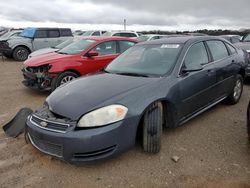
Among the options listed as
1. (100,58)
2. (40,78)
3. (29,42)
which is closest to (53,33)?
(29,42)

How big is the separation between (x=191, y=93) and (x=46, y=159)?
2288 millimetres

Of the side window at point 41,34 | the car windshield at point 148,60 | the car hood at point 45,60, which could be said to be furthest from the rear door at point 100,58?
the side window at point 41,34

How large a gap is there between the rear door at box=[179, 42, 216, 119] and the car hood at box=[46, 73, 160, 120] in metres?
0.59

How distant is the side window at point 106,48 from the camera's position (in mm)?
6930

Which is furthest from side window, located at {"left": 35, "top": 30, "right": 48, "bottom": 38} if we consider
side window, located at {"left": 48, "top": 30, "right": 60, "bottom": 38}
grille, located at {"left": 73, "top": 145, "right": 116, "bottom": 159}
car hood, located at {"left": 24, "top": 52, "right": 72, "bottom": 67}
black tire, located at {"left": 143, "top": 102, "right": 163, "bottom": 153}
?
grille, located at {"left": 73, "top": 145, "right": 116, "bottom": 159}

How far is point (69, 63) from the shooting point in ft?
20.9

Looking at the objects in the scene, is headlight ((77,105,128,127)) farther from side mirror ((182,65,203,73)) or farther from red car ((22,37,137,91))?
red car ((22,37,137,91))

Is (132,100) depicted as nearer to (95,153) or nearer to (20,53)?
(95,153)

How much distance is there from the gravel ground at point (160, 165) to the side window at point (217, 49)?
4.56 ft

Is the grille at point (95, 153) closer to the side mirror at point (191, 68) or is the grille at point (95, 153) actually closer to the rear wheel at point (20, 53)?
the side mirror at point (191, 68)

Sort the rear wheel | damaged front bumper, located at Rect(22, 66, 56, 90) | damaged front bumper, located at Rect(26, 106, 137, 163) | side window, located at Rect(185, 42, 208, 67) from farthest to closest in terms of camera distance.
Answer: the rear wheel
damaged front bumper, located at Rect(22, 66, 56, 90)
side window, located at Rect(185, 42, 208, 67)
damaged front bumper, located at Rect(26, 106, 137, 163)

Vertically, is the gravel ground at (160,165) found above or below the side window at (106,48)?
below

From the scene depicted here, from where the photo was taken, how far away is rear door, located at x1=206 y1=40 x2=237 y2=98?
4664 mm

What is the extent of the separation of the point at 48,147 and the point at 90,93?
2.72ft
